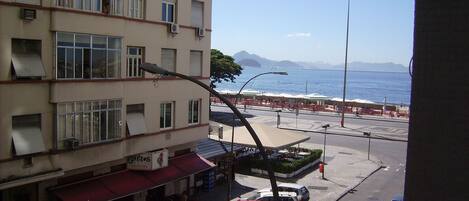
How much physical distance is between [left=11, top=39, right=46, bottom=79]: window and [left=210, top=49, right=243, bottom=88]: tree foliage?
4476 centimetres

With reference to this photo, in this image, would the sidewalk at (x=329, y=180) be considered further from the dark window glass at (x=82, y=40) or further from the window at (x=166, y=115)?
the dark window glass at (x=82, y=40)

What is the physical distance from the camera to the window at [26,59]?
696 inches

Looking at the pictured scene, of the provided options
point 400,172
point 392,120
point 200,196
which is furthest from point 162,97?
point 392,120

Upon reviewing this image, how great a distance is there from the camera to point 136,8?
23.2 metres

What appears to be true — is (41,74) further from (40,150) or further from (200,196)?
(200,196)

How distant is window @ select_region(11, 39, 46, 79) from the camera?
17688mm

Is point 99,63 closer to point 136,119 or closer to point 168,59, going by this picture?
point 136,119

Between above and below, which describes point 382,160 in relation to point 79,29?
below

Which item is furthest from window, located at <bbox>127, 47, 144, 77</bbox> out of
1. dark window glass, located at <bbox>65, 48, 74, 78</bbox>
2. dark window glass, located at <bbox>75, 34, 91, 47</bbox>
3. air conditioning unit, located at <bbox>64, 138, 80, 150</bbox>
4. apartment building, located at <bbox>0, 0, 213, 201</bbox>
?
air conditioning unit, located at <bbox>64, 138, 80, 150</bbox>

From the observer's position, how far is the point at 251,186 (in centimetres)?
3238

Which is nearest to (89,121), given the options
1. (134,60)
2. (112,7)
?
(134,60)

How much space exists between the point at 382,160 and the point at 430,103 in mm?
36219

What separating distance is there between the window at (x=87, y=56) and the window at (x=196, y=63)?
657cm

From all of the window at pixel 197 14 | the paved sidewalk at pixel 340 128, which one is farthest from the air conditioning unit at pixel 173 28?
the paved sidewalk at pixel 340 128
